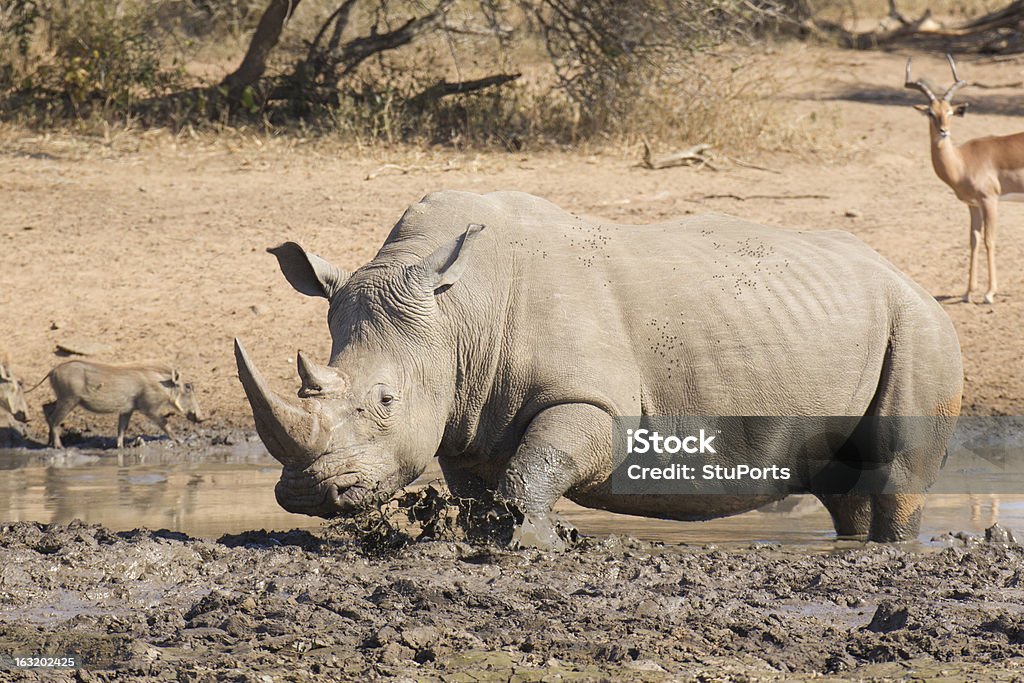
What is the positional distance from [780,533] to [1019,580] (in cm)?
166

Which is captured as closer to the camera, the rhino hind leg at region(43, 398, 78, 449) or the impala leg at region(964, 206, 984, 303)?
the rhino hind leg at region(43, 398, 78, 449)

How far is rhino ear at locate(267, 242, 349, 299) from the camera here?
19.8ft

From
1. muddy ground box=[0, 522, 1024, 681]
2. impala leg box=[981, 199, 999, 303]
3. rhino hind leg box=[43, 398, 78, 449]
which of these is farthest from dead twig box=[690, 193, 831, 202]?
muddy ground box=[0, 522, 1024, 681]

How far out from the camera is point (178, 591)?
18.2 feet

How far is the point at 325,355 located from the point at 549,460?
4.82 metres

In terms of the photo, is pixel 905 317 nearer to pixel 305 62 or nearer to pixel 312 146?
pixel 312 146

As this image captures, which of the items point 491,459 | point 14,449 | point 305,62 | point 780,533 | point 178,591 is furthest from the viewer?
point 305,62

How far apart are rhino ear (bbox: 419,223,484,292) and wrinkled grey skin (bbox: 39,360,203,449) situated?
13.2 ft

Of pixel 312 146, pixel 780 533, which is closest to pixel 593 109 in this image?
pixel 312 146

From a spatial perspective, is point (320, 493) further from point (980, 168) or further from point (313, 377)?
point (980, 168)

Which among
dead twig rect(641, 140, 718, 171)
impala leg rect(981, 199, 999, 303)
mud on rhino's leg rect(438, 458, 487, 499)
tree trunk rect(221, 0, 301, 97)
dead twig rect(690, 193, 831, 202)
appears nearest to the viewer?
mud on rhino's leg rect(438, 458, 487, 499)

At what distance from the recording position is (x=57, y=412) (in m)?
9.36

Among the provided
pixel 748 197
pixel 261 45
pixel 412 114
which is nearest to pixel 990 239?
pixel 748 197

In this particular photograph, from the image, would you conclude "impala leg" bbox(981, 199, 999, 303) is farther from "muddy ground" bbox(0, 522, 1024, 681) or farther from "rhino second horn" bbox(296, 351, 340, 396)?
"rhino second horn" bbox(296, 351, 340, 396)
